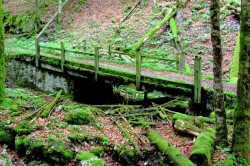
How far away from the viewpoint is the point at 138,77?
11.0 m

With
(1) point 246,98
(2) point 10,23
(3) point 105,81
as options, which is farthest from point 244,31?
(2) point 10,23

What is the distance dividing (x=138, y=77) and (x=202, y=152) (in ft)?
16.2

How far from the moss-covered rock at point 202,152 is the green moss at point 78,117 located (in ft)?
13.3

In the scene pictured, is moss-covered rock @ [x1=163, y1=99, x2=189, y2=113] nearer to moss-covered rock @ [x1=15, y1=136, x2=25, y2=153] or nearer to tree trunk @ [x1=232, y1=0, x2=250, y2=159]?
tree trunk @ [x1=232, y1=0, x2=250, y2=159]

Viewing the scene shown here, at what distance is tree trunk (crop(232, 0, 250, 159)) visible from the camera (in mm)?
6379

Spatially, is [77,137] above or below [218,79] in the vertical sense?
below

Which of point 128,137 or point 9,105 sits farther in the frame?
point 9,105

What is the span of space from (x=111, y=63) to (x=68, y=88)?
265 centimetres

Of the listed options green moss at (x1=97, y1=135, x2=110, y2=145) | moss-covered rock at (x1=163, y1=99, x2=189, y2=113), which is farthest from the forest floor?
moss-covered rock at (x1=163, y1=99, x2=189, y2=113)

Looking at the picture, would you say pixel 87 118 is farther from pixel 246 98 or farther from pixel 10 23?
pixel 10 23

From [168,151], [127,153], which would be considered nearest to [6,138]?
[127,153]

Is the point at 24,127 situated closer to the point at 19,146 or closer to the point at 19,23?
the point at 19,146

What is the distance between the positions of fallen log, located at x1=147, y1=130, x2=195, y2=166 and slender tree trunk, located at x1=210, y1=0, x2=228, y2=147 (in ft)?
4.00

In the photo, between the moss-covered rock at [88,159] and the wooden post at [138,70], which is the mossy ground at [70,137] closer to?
the moss-covered rock at [88,159]
